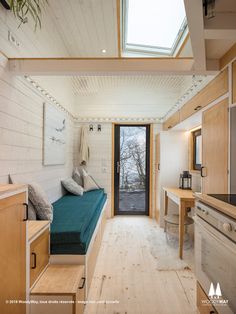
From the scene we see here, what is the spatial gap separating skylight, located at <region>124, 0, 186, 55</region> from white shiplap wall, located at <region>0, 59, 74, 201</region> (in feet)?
5.63

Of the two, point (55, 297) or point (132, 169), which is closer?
point (55, 297)

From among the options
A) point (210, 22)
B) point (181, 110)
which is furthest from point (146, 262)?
point (210, 22)

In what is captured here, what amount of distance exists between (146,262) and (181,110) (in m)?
2.37

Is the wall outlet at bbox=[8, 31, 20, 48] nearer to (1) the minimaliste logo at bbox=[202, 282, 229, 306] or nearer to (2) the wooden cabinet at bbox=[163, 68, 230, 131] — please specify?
(2) the wooden cabinet at bbox=[163, 68, 230, 131]

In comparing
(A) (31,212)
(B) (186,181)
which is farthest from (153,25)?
(A) (31,212)

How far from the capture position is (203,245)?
1672mm

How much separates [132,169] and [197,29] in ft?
12.7

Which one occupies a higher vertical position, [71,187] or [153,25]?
[153,25]

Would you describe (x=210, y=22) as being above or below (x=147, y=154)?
above

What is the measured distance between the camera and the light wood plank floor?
77.0 inches

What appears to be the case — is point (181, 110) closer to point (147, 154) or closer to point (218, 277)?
point (147, 154)

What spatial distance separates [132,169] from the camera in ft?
17.2

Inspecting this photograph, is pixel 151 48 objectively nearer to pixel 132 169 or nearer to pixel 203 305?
pixel 132 169

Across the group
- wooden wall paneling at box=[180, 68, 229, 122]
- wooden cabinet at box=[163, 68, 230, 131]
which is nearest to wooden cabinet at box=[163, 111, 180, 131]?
wooden cabinet at box=[163, 68, 230, 131]
